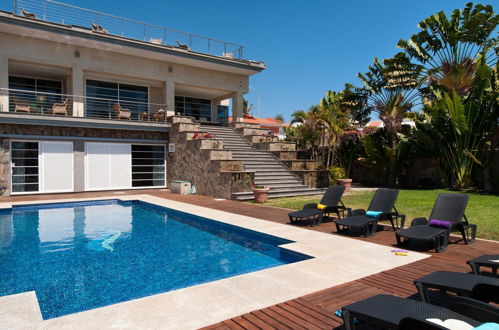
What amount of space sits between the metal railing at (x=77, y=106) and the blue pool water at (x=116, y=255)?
749 centimetres

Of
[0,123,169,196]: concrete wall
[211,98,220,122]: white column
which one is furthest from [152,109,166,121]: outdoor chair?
[211,98,220,122]: white column

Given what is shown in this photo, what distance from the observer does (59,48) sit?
57.2 feet

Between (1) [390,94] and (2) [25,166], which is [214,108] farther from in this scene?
(2) [25,166]

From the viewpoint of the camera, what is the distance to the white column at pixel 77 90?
17.9 m

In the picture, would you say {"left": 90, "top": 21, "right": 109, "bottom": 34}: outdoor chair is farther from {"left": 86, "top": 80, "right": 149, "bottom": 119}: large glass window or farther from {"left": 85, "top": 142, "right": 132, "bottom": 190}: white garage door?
{"left": 85, "top": 142, "right": 132, "bottom": 190}: white garage door

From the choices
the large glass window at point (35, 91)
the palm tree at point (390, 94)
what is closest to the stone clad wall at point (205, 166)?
the large glass window at point (35, 91)

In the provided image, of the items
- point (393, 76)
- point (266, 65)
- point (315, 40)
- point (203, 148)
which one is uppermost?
point (315, 40)

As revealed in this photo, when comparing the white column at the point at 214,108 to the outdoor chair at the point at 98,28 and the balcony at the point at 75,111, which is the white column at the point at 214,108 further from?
the outdoor chair at the point at 98,28

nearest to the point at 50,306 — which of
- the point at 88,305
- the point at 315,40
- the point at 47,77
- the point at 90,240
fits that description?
the point at 88,305

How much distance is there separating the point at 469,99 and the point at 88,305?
1731 centimetres

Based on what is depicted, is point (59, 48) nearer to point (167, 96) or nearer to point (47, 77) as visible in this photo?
point (47, 77)

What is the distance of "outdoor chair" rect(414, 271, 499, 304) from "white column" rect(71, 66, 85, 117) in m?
18.7

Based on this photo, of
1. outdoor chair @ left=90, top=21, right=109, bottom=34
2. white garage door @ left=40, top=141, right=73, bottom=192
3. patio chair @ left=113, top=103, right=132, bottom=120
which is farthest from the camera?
outdoor chair @ left=90, top=21, right=109, bottom=34

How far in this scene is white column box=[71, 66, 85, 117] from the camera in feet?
58.7
